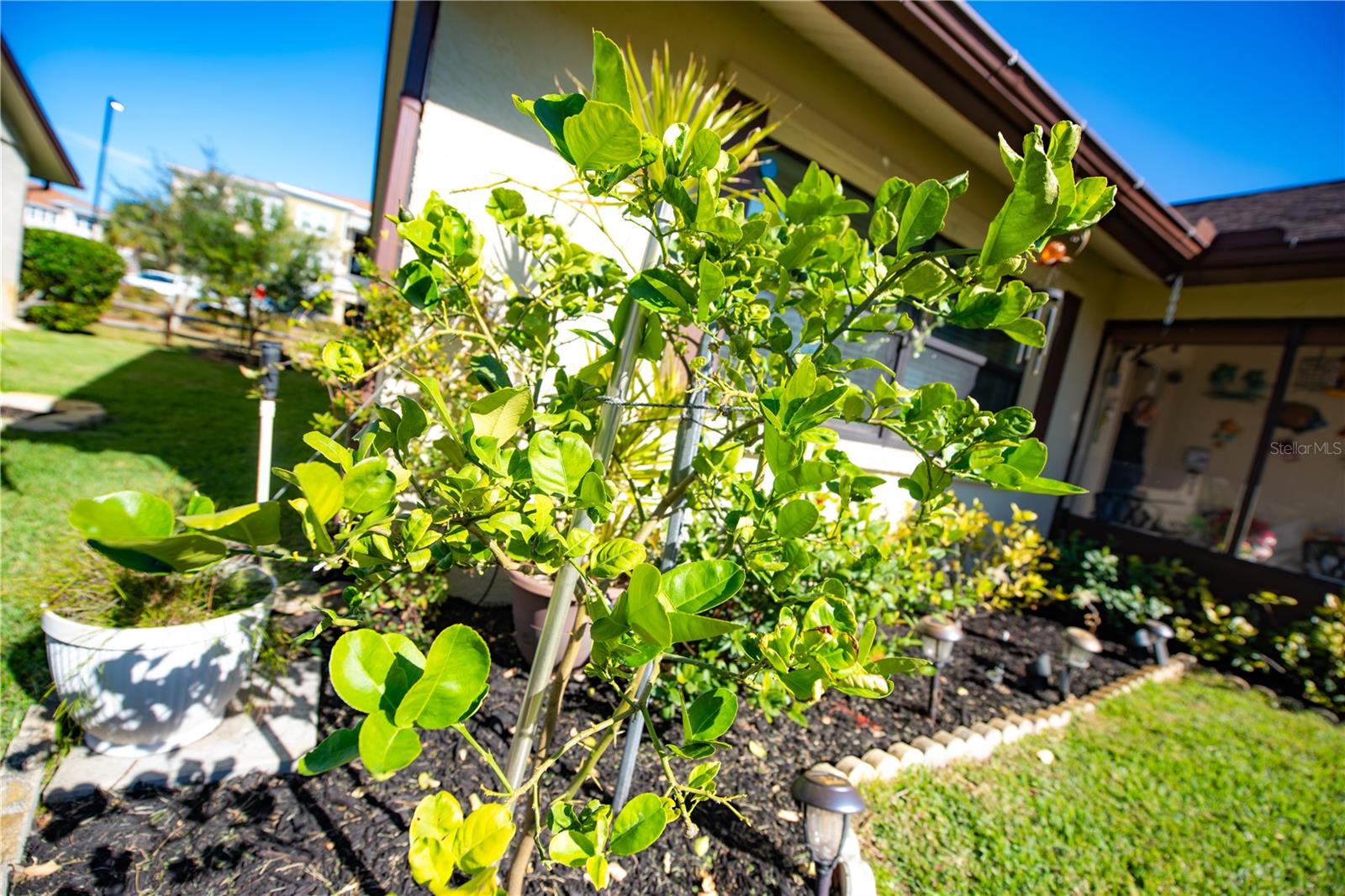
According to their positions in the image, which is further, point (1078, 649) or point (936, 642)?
point (1078, 649)

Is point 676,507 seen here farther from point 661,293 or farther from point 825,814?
point 825,814

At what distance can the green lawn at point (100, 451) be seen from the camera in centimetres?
226

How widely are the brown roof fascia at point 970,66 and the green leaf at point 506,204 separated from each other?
2.78m

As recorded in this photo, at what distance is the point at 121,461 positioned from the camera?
14.6ft

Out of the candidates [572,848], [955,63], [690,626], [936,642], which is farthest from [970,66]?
[572,848]

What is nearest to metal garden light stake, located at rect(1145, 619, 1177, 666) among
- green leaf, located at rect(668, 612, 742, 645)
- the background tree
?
green leaf, located at rect(668, 612, 742, 645)

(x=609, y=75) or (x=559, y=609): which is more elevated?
(x=609, y=75)

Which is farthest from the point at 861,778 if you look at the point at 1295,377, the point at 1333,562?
the point at 1295,377

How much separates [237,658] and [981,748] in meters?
2.94

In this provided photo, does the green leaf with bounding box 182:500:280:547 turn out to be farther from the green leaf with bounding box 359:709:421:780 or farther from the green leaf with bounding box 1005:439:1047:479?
the green leaf with bounding box 1005:439:1047:479

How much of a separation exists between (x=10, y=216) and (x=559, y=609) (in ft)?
56.8

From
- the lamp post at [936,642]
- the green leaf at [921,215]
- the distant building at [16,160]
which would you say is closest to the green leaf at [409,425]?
the green leaf at [921,215]

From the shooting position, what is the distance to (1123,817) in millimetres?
2477

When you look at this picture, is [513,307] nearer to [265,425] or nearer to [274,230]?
[265,425]
